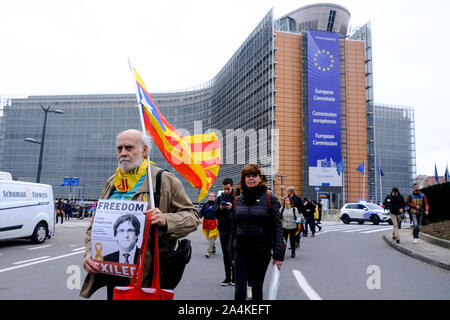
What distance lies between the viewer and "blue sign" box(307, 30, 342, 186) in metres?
58.8

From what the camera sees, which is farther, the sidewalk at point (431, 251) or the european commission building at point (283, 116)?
the european commission building at point (283, 116)

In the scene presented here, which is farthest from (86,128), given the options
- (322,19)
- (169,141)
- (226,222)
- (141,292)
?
(141,292)

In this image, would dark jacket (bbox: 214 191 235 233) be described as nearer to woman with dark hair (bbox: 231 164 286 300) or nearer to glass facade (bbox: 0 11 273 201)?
woman with dark hair (bbox: 231 164 286 300)

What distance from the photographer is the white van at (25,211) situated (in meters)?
10.9

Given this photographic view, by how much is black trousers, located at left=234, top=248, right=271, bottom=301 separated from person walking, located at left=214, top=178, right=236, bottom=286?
206cm

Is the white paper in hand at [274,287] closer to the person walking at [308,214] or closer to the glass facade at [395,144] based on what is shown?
the person walking at [308,214]

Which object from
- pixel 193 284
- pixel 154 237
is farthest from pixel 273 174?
pixel 154 237

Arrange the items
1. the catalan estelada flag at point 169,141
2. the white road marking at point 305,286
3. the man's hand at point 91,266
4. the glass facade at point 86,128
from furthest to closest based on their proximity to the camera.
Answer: the glass facade at point 86,128 < the white road marking at point 305,286 < the catalan estelada flag at point 169,141 < the man's hand at point 91,266

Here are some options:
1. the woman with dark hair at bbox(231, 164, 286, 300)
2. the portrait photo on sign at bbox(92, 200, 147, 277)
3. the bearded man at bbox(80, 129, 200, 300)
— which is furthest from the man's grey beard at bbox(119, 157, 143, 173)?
the woman with dark hair at bbox(231, 164, 286, 300)

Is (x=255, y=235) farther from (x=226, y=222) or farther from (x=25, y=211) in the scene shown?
(x=25, y=211)

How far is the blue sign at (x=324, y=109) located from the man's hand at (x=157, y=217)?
57.3 m

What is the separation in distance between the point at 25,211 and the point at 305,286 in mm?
9428

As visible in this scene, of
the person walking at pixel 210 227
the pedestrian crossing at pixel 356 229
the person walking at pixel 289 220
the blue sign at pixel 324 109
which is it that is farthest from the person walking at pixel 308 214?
the blue sign at pixel 324 109
